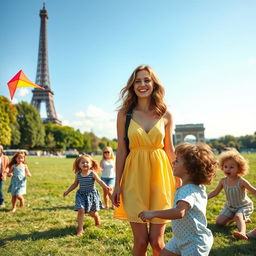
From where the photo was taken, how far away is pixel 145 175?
289 cm

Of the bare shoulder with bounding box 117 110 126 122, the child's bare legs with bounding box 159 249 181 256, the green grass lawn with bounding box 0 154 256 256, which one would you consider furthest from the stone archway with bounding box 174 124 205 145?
the child's bare legs with bounding box 159 249 181 256

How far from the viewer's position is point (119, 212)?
10.2 feet

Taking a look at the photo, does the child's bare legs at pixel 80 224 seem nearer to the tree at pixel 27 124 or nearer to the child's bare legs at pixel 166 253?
the child's bare legs at pixel 166 253

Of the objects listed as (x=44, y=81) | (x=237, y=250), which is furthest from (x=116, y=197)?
(x=44, y=81)

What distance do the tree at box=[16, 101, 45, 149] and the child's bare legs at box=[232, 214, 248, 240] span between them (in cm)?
5985

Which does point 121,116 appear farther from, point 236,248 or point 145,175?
point 236,248

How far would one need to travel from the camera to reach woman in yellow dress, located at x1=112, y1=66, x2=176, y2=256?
111 inches

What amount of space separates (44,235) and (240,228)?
11.5 ft

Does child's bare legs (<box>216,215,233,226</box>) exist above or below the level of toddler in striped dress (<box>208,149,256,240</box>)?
below

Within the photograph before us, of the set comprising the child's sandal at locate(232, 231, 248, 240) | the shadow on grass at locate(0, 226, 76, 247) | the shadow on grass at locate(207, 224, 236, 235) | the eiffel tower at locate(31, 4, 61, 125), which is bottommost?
the shadow on grass at locate(0, 226, 76, 247)

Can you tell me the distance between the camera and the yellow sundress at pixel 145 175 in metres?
2.84

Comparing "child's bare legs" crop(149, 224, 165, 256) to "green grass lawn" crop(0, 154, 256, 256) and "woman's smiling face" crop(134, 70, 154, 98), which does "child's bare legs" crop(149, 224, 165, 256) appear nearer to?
"green grass lawn" crop(0, 154, 256, 256)

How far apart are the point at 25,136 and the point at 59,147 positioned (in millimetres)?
25441

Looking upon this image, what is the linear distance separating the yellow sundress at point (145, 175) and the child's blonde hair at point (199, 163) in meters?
0.55
